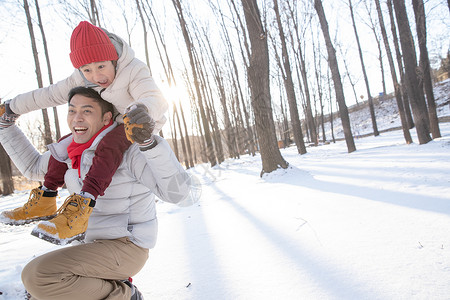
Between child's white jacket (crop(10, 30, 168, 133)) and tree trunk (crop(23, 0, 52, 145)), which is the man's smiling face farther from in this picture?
tree trunk (crop(23, 0, 52, 145))

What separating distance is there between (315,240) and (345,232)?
0.85 ft

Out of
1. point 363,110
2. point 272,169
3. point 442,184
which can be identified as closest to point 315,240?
point 442,184

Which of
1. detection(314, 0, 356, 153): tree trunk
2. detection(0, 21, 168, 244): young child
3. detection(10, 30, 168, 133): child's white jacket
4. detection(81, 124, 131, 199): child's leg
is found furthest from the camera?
detection(314, 0, 356, 153): tree trunk

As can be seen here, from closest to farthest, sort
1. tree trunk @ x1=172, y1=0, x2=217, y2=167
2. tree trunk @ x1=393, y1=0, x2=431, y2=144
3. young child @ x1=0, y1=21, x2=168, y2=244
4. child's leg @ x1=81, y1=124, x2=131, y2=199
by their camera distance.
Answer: child's leg @ x1=81, y1=124, x2=131, y2=199 < young child @ x1=0, y1=21, x2=168, y2=244 < tree trunk @ x1=393, y1=0, x2=431, y2=144 < tree trunk @ x1=172, y1=0, x2=217, y2=167

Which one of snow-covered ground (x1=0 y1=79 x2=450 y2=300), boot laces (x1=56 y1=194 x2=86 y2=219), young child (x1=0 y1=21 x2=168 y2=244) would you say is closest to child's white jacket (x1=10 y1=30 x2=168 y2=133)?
young child (x1=0 y1=21 x2=168 y2=244)

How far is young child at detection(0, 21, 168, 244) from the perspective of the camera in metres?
1.31

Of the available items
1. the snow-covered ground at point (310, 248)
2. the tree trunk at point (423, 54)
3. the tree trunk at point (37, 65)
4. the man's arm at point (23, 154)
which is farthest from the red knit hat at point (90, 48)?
the tree trunk at point (423, 54)

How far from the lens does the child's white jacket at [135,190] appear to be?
1252 mm

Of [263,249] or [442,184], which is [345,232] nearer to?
[263,249]

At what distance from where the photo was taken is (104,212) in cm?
130

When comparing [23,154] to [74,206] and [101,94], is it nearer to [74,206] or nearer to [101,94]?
[101,94]

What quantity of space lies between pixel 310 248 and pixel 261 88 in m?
4.47

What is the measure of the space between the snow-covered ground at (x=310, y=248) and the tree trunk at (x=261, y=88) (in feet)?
7.34

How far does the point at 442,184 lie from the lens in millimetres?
2846
